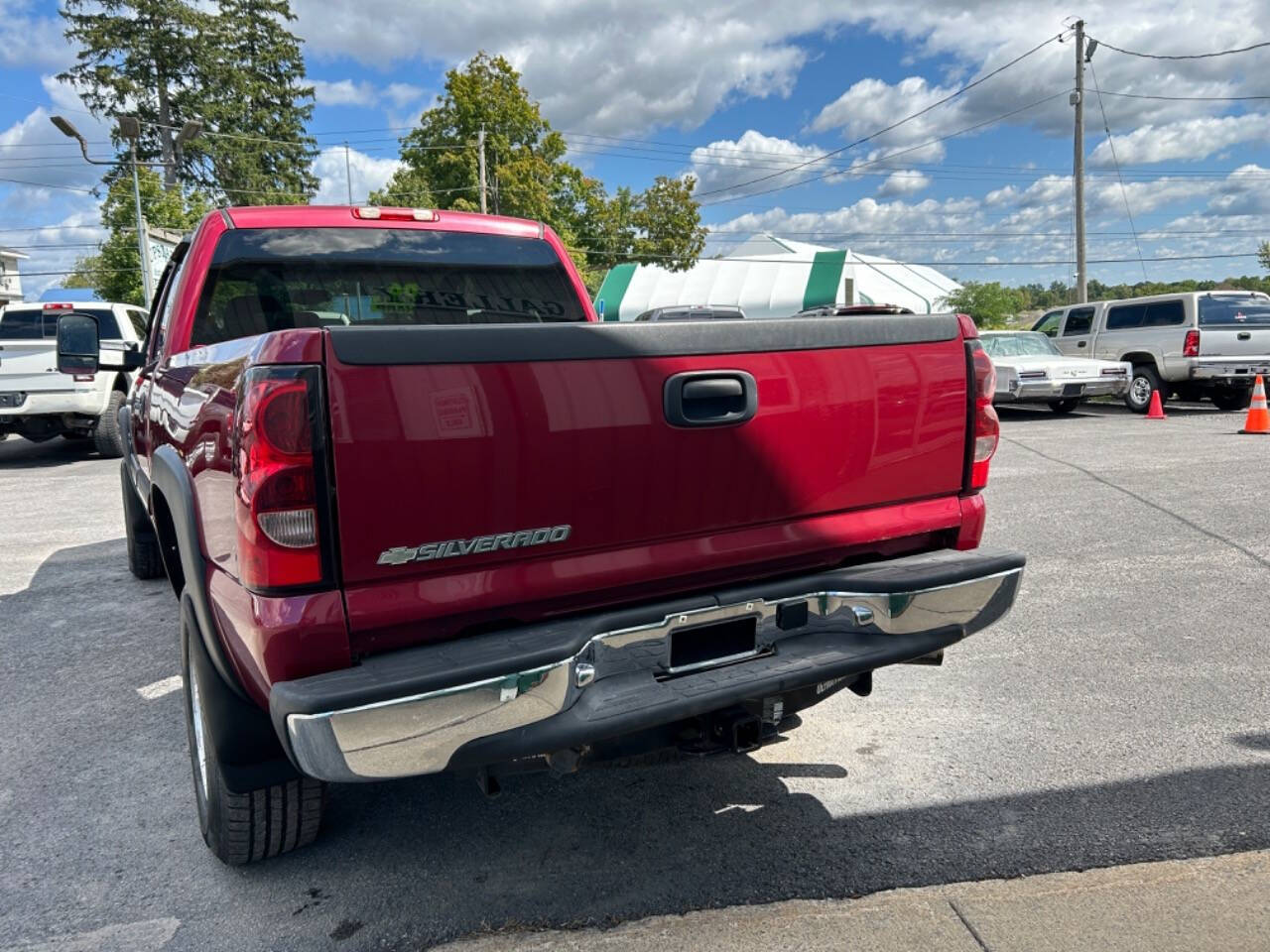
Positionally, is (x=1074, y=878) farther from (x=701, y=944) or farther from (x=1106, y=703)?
(x=1106, y=703)

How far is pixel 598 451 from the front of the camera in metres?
2.28

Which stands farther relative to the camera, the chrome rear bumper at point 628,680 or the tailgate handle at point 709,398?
the tailgate handle at point 709,398

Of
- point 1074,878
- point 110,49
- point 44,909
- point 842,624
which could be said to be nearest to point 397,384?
point 842,624

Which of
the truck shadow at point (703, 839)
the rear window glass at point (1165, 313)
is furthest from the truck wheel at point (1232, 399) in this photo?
the truck shadow at point (703, 839)

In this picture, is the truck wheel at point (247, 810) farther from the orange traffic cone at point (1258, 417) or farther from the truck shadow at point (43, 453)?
the orange traffic cone at point (1258, 417)

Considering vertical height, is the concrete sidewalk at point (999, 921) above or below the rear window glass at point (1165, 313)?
below

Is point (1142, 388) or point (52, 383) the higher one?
point (52, 383)

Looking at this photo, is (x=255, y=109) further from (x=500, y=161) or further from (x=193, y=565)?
(x=193, y=565)

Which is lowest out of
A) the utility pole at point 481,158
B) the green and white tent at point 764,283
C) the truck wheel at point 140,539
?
the truck wheel at point 140,539

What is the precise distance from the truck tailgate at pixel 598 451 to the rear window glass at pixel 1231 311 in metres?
14.3

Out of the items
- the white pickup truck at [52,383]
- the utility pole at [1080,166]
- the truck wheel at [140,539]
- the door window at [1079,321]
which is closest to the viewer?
the truck wheel at [140,539]

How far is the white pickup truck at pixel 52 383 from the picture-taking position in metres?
11.3

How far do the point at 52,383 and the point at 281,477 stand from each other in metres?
11.5

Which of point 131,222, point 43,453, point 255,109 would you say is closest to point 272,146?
point 255,109
